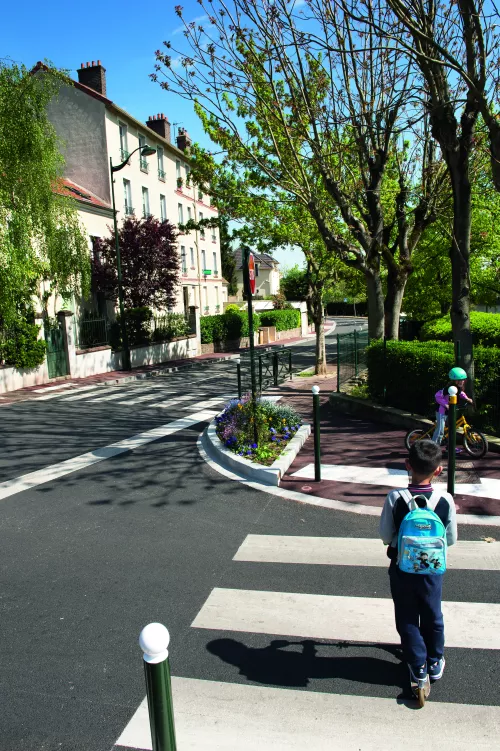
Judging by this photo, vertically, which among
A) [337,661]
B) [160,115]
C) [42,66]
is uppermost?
[160,115]

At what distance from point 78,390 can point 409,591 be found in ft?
53.2

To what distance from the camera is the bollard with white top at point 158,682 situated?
2.05 meters

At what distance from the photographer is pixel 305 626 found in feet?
13.0

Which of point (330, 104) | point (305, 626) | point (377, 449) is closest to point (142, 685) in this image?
point (305, 626)

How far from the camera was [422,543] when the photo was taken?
3.07m

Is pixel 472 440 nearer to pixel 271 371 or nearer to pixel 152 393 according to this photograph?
pixel 271 371

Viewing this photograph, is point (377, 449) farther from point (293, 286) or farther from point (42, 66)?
point (293, 286)

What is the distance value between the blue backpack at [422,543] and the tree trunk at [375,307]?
10409 mm

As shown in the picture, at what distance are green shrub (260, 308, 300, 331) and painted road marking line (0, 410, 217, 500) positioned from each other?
102ft

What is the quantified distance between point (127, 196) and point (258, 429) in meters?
24.7

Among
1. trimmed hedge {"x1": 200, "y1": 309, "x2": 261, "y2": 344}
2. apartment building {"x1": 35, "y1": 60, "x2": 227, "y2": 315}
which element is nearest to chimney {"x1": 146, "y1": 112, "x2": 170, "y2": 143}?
apartment building {"x1": 35, "y1": 60, "x2": 227, "y2": 315}

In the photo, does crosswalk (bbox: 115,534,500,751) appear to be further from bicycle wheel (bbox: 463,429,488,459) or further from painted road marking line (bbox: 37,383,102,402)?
painted road marking line (bbox: 37,383,102,402)

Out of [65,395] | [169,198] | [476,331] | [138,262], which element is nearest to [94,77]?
[169,198]

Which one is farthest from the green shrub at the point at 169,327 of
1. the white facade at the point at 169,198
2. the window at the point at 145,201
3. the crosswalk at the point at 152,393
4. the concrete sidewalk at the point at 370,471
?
the concrete sidewalk at the point at 370,471
